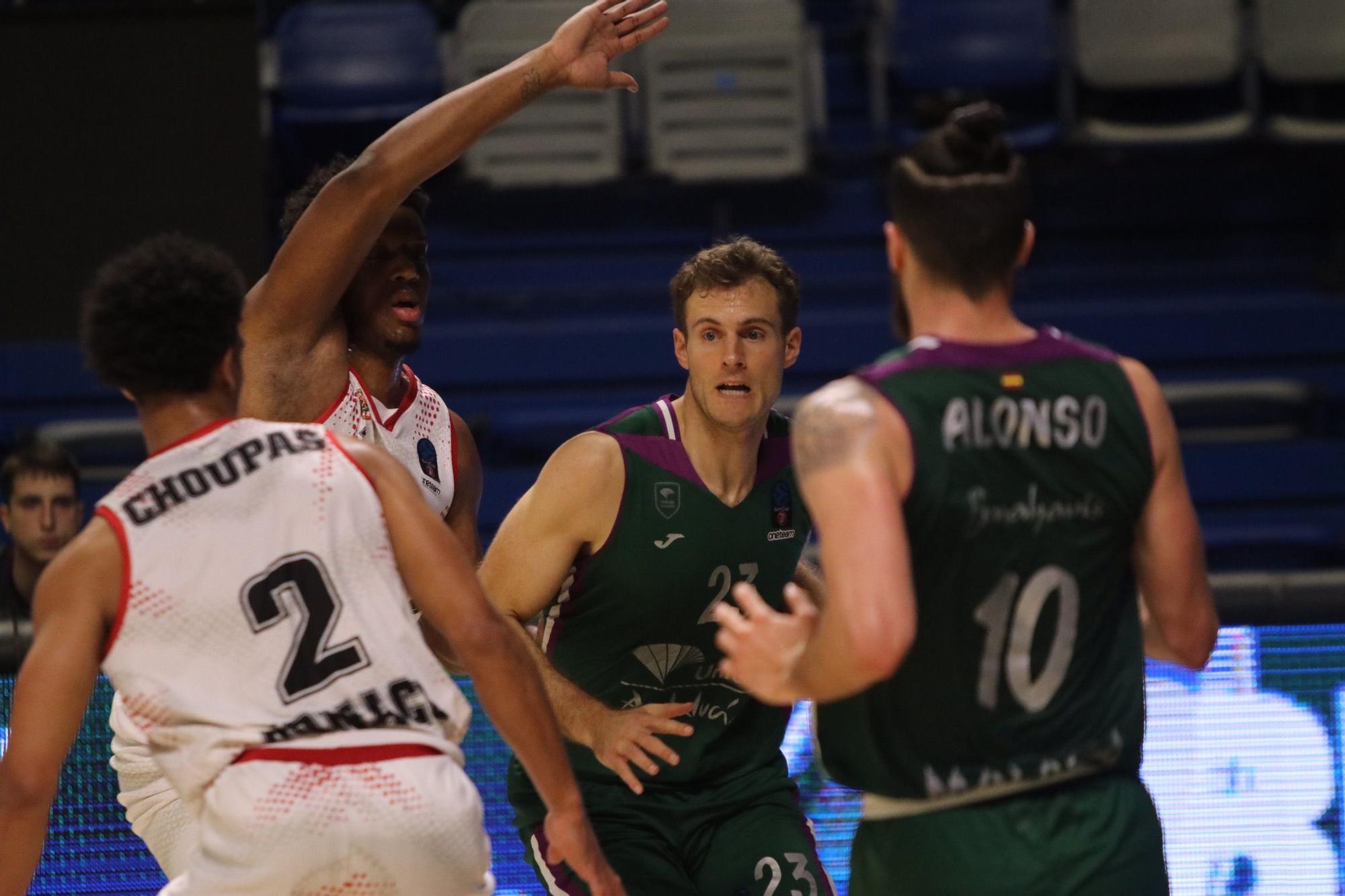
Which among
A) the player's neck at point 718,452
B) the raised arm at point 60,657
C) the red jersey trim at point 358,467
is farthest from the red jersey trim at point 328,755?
the player's neck at point 718,452

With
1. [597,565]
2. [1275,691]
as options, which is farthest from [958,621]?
[1275,691]

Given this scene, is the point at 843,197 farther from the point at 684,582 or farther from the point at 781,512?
the point at 684,582

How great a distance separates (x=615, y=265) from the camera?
8.98m

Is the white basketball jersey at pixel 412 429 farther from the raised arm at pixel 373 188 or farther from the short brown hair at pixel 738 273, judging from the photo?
the short brown hair at pixel 738 273

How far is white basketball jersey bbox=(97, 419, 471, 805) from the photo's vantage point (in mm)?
2641

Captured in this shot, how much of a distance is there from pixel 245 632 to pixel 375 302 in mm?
1568

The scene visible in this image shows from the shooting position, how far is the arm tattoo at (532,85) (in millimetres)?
3791

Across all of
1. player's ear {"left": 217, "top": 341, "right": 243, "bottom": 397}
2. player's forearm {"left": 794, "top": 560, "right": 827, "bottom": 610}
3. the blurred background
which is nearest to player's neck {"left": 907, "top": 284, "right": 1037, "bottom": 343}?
player's ear {"left": 217, "top": 341, "right": 243, "bottom": 397}

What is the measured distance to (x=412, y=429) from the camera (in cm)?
419

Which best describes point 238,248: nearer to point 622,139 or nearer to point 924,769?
point 622,139

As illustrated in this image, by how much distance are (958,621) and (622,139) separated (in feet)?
21.3

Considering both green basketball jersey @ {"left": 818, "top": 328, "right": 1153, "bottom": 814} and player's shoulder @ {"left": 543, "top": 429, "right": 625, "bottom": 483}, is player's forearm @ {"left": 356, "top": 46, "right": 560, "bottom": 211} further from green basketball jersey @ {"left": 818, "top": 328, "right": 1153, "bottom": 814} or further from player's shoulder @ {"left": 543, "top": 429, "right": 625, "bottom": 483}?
green basketball jersey @ {"left": 818, "top": 328, "right": 1153, "bottom": 814}

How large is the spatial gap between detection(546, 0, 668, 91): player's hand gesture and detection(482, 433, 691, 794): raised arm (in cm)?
83

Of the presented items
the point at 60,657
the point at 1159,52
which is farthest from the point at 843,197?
the point at 60,657
